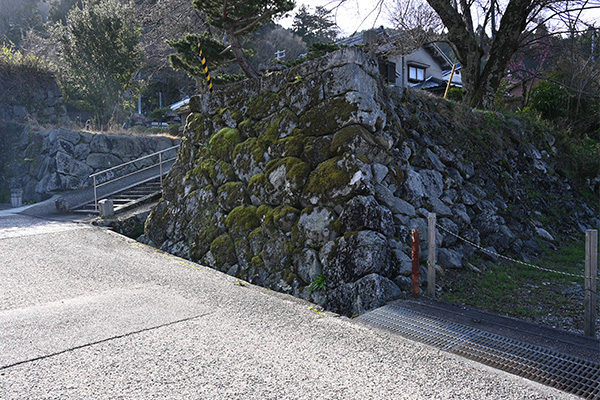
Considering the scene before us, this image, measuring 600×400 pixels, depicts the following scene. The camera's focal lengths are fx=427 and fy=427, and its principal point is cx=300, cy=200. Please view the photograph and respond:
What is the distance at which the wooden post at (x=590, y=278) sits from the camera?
3902mm

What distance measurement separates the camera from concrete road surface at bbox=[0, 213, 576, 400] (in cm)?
294

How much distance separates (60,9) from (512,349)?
41674 millimetres

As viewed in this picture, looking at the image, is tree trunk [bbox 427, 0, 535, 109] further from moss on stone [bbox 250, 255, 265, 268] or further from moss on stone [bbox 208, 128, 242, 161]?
moss on stone [bbox 250, 255, 265, 268]

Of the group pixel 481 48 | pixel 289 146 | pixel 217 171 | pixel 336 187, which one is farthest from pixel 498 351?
pixel 481 48

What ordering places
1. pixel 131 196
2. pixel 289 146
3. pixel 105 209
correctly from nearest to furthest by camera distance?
pixel 289 146 → pixel 105 209 → pixel 131 196

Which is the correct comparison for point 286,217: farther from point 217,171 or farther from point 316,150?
point 217,171

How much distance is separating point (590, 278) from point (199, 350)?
3558 mm

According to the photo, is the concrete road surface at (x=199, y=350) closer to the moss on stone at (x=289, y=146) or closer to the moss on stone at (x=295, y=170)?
the moss on stone at (x=295, y=170)

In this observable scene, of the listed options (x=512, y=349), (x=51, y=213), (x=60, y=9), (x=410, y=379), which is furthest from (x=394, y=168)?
(x=60, y=9)

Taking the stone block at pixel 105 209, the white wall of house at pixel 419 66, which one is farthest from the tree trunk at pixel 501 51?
the white wall of house at pixel 419 66

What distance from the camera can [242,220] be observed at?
6.79 m

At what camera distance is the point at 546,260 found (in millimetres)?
7188

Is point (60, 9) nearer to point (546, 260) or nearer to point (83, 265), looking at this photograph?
point (83, 265)

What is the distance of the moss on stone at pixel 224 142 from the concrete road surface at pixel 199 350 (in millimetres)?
2684
